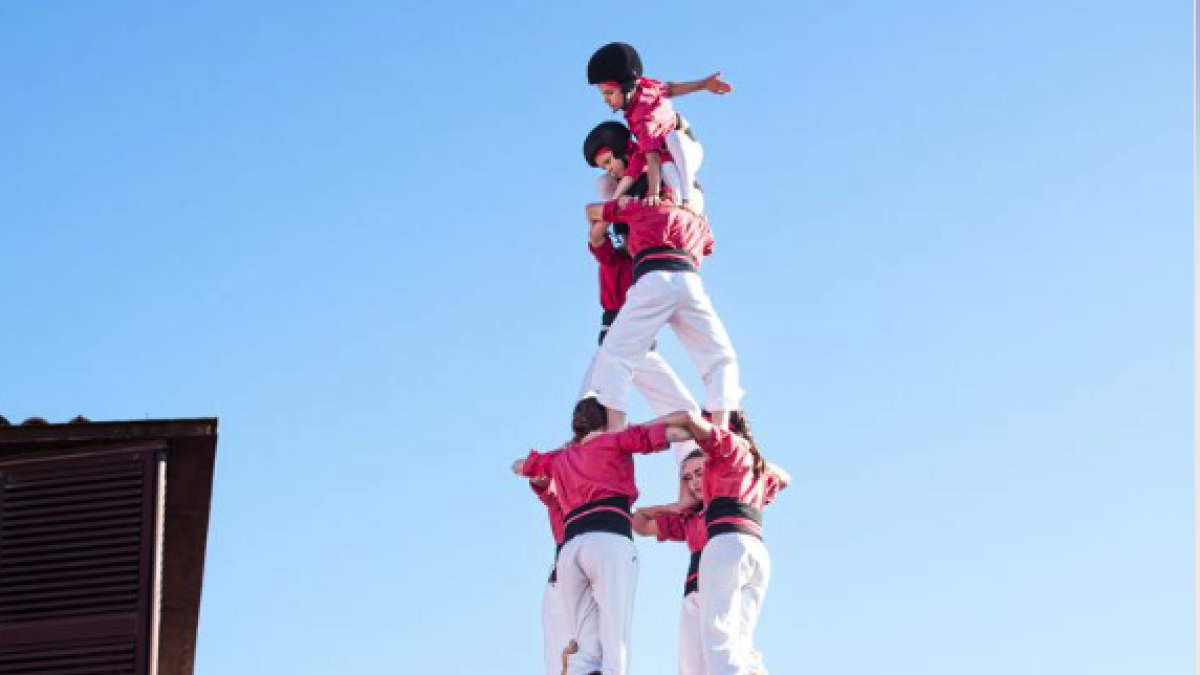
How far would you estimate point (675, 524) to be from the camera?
40.6 ft

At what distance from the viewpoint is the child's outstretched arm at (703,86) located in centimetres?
1332

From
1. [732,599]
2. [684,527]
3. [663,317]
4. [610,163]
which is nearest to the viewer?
[732,599]

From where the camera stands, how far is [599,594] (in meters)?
11.0

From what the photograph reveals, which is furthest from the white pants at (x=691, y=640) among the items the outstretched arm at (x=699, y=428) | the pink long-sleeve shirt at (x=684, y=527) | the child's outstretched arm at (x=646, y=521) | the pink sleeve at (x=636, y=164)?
the pink sleeve at (x=636, y=164)

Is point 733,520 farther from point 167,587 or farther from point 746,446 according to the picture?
point 167,587

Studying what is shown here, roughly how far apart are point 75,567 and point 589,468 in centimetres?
313

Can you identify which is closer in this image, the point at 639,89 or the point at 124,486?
the point at 124,486

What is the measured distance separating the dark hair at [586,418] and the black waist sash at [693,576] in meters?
1.07

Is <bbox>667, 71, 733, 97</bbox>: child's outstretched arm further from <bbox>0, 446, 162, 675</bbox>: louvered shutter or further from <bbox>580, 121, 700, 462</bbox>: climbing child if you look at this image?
<bbox>0, 446, 162, 675</bbox>: louvered shutter

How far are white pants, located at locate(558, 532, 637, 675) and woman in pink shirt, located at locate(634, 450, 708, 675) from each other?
2.43 feet

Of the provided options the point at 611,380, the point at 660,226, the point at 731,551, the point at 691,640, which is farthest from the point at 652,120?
the point at 691,640

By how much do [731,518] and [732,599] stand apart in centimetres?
54

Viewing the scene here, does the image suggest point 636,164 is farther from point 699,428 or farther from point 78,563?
point 78,563

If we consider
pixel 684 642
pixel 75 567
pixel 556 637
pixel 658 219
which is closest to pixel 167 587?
pixel 75 567
